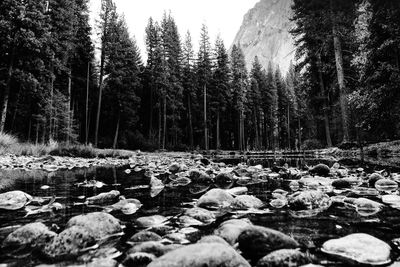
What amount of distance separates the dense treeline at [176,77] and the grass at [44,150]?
3120 millimetres

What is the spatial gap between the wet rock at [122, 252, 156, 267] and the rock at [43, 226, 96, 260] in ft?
1.25

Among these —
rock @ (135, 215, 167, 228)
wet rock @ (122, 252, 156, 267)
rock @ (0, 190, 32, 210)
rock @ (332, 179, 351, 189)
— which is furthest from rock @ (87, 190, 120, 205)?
rock @ (332, 179, 351, 189)

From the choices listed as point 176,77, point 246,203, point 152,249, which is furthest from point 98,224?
point 176,77


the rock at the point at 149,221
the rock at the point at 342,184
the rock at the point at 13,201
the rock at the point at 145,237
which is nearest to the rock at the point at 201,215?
the rock at the point at 149,221

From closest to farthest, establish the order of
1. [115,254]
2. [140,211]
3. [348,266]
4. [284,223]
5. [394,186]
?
[348,266], [115,254], [284,223], [140,211], [394,186]

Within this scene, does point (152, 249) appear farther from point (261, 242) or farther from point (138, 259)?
point (261, 242)

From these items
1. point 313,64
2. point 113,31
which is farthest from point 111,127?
point 313,64

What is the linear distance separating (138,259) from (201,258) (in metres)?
0.39

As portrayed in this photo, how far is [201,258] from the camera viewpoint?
4.25 feet

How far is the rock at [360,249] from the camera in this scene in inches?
58.7

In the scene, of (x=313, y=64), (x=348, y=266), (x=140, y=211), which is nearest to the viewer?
(x=348, y=266)

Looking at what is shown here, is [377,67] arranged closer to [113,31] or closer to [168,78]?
[113,31]

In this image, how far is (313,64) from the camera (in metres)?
22.8

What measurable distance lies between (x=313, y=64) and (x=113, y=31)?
18.0m
